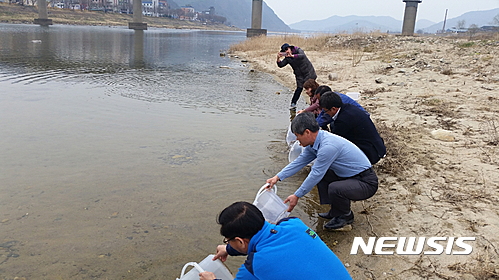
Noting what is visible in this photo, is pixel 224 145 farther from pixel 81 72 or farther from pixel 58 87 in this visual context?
pixel 81 72

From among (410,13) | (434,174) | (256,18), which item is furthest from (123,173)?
(256,18)

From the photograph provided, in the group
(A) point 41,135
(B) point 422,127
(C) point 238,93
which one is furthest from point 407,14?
(A) point 41,135

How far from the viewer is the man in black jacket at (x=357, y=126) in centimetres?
417

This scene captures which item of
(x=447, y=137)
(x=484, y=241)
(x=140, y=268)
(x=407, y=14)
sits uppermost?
(x=407, y=14)

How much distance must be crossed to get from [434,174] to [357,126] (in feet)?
5.03

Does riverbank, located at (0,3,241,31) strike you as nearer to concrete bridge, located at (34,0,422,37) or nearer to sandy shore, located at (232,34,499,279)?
concrete bridge, located at (34,0,422,37)

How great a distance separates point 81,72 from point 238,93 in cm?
Result: 718

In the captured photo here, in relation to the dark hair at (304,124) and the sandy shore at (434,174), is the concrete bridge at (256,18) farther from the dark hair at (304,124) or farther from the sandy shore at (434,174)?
the dark hair at (304,124)

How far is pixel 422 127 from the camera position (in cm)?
692

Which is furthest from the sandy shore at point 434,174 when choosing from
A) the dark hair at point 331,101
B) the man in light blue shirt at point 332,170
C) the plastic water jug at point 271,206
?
the dark hair at point 331,101

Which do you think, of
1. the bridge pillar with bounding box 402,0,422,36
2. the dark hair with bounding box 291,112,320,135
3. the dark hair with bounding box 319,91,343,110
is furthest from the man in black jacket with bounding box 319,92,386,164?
the bridge pillar with bounding box 402,0,422,36

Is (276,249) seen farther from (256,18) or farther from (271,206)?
(256,18)

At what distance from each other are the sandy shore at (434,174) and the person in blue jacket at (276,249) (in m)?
1.31

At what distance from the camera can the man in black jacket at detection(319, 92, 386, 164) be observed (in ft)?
13.7
